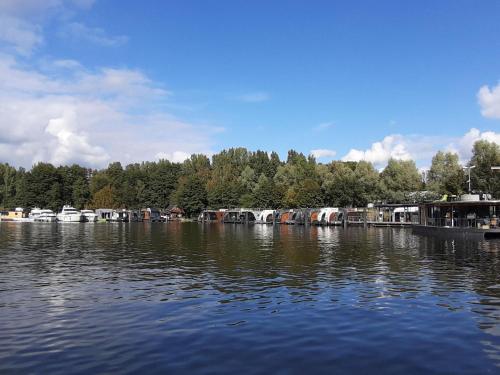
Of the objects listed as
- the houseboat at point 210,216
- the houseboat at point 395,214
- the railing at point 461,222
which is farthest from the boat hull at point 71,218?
the railing at point 461,222

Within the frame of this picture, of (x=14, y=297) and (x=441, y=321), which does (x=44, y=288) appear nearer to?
(x=14, y=297)

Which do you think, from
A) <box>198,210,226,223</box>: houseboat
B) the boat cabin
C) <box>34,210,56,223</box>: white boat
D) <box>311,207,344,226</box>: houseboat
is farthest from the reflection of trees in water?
<box>34,210,56,223</box>: white boat

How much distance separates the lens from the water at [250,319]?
14.4 meters

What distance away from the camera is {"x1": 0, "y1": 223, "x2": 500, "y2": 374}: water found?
1437 cm

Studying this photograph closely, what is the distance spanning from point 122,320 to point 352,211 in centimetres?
11954

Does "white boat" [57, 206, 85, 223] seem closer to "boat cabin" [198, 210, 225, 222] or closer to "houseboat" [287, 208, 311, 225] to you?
"boat cabin" [198, 210, 225, 222]

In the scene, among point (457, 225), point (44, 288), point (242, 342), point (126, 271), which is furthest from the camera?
point (457, 225)

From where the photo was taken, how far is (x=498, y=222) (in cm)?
6488

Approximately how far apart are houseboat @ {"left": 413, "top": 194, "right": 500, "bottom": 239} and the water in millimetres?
30593

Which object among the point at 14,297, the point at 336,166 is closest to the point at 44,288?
the point at 14,297

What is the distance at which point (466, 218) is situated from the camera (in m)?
68.4

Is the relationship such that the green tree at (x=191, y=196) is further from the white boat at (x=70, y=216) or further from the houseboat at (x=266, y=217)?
the white boat at (x=70, y=216)

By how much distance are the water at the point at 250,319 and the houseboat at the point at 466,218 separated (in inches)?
1204

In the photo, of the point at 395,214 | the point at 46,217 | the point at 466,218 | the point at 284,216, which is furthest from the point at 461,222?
the point at 46,217
